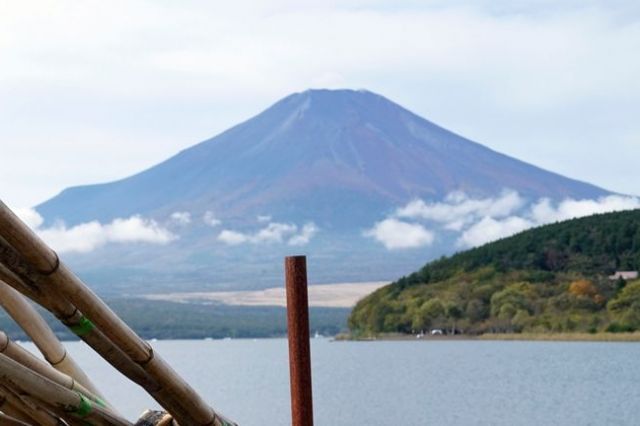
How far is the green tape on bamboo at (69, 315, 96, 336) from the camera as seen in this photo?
3.62 metres

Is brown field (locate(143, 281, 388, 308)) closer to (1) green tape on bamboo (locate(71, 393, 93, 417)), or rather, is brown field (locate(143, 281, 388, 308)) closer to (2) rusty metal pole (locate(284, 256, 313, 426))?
(2) rusty metal pole (locate(284, 256, 313, 426))

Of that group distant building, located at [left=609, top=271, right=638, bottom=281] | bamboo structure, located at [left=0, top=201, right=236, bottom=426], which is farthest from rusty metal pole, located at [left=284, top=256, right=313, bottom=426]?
distant building, located at [left=609, top=271, right=638, bottom=281]

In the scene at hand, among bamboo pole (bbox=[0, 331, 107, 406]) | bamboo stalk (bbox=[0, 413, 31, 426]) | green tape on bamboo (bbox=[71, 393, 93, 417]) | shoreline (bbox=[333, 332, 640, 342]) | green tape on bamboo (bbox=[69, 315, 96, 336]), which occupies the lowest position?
bamboo stalk (bbox=[0, 413, 31, 426])

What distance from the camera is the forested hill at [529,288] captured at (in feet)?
244

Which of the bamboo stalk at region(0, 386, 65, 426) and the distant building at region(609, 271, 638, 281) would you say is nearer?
the bamboo stalk at region(0, 386, 65, 426)

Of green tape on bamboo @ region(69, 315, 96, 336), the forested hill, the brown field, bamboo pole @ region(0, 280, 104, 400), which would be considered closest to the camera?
green tape on bamboo @ region(69, 315, 96, 336)

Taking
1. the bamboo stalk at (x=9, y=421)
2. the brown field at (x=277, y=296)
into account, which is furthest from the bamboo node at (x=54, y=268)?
the brown field at (x=277, y=296)

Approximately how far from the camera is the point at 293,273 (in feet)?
14.3

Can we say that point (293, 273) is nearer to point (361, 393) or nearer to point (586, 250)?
point (361, 393)

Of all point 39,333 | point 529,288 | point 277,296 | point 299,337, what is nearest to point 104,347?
point 39,333

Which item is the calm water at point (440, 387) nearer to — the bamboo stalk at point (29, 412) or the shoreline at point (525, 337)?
the shoreline at point (525, 337)

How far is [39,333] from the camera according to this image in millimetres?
4059

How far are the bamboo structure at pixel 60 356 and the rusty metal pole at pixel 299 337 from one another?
37 centimetres

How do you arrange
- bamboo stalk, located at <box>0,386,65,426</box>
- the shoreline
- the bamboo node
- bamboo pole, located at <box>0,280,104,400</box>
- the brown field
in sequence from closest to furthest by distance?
the bamboo node < bamboo stalk, located at <box>0,386,65,426</box> < bamboo pole, located at <box>0,280,104,400</box> < the shoreline < the brown field
